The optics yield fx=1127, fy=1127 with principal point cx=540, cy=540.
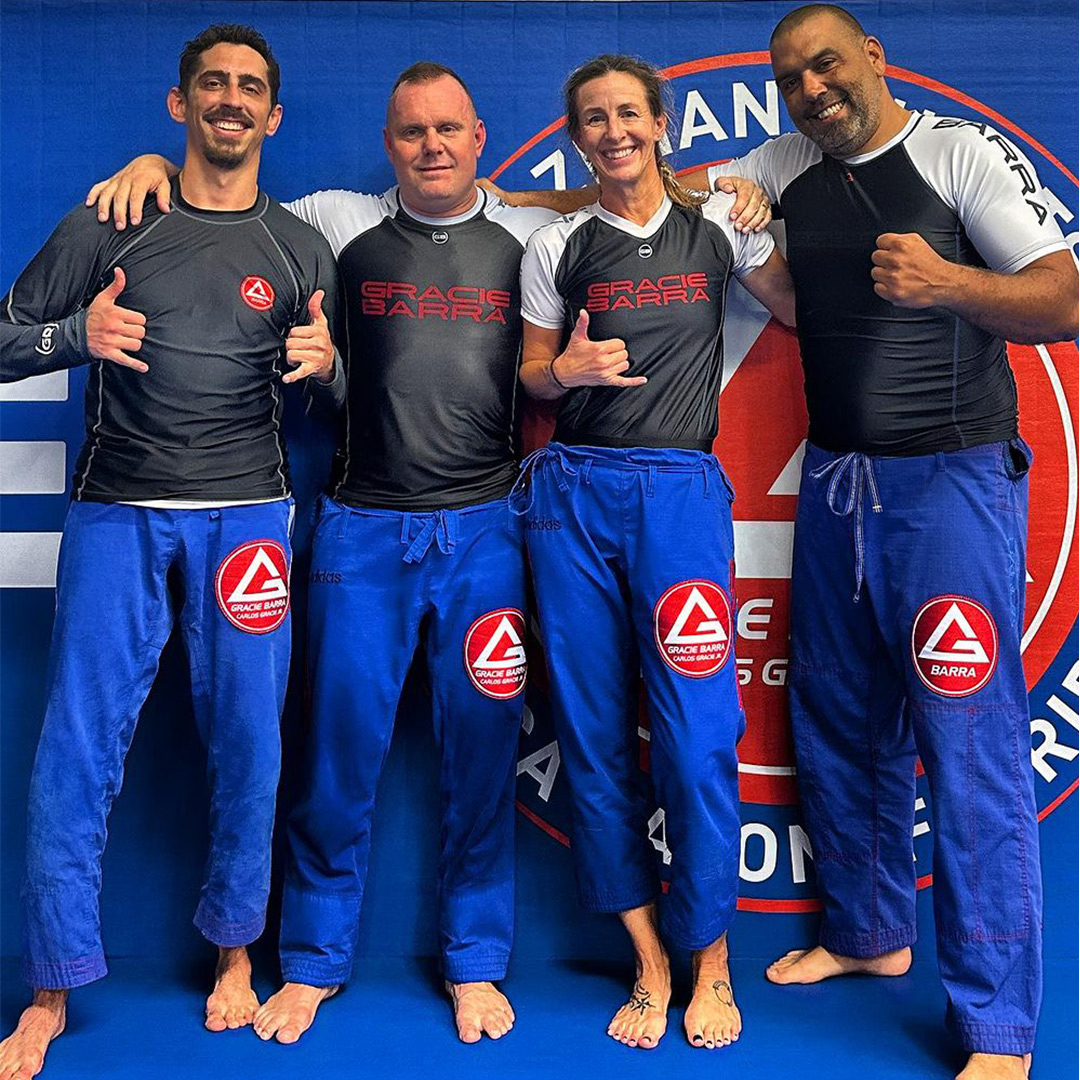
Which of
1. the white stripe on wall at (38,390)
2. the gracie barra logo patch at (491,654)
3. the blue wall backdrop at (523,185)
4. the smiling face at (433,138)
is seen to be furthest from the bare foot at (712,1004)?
the white stripe on wall at (38,390)

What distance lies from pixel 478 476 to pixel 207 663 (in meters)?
0.65

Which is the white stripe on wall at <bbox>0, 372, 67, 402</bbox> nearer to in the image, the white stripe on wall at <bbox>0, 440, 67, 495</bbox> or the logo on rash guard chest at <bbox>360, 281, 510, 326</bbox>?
the white stripe on wall at <bbox>0, 440, 67, 495</bbox>

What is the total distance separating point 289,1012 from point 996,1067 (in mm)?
1340

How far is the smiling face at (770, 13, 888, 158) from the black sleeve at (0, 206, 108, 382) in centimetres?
138

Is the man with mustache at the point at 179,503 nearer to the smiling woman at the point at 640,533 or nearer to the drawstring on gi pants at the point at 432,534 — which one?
the drawstring on gi pants at the point at 432,534

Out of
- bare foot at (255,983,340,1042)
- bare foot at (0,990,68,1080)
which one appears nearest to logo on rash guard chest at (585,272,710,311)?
bare foot at (255,983,340,1042)

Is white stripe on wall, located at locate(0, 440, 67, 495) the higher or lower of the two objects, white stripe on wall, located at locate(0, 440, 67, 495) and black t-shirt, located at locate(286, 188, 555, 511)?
the lower

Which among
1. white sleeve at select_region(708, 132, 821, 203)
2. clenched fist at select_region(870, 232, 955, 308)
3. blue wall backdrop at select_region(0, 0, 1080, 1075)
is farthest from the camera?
blue wall backdrop at select_region(0, 0, 1080, 1075)

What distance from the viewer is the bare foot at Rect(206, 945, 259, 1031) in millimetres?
2248

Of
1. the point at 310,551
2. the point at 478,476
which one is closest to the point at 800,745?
the point at 478,476

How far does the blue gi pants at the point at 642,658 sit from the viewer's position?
2.19m

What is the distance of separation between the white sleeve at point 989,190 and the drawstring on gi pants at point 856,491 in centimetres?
44

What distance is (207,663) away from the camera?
2.21 m

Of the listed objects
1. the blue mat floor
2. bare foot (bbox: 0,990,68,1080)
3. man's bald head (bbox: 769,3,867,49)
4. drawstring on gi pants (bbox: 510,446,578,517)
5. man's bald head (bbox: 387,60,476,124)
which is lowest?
the blue mat floor
